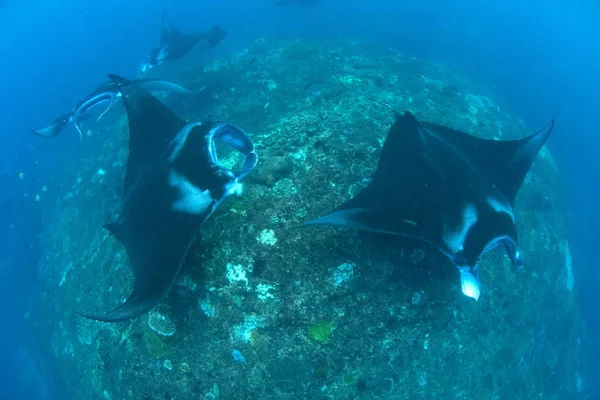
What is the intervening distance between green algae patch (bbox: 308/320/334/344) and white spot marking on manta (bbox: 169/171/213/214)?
6.16ft

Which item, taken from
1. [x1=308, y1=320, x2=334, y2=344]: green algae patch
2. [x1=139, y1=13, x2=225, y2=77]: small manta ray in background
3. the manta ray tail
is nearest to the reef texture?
[x1=308, y1=320, x2=334, y2=344]: green algae patch

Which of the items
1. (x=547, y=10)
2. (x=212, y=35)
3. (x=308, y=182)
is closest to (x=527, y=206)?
(x=308, y=182)

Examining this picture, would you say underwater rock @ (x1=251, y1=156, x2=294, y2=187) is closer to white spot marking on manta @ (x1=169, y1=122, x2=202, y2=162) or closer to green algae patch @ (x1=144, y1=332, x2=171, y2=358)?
white spot marking on manta @ (x1=169, y1=122, x2=202, y2=162)

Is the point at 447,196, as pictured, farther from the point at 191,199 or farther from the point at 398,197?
the point at 191,199

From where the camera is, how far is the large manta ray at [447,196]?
313 cm

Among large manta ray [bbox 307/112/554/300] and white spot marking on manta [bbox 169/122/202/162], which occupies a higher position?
white spot marking on manta [bbox 169/122/202/162]

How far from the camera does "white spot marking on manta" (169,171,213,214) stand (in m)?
3.37

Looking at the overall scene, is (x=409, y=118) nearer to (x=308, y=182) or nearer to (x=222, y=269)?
(x=308, y=182)

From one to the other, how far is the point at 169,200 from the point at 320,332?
7.49 feet

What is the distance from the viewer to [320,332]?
382 cm

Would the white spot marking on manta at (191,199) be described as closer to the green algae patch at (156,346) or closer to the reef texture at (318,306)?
the reef texture at (318,306)

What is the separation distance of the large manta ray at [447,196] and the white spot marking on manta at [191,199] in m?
1.21

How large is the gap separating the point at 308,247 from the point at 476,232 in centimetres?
183

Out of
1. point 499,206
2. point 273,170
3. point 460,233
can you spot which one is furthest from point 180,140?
→ point 499,206
